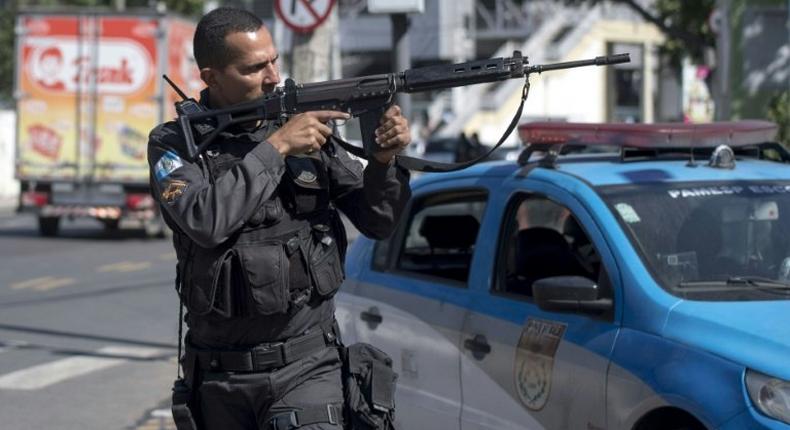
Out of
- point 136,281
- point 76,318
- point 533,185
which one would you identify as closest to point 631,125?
point 533,185

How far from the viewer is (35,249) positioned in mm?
19219

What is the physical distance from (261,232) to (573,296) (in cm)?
138

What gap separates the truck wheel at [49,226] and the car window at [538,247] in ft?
55.3

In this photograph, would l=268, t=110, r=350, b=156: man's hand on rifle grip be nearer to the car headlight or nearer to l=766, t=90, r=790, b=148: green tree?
the car headlight

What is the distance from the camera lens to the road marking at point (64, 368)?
29.2 feet

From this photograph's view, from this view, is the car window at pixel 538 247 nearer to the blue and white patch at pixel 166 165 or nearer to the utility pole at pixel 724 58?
the blue and white patch at pixel 166 165

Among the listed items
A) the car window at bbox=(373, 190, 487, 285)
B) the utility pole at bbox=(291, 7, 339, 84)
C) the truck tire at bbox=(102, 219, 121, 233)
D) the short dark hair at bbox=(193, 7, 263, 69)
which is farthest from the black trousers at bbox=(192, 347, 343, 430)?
the truck tire at bbox=(102, 219, 121, 233)

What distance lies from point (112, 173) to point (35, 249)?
212 cm

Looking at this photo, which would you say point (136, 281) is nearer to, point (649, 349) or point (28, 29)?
point (28, 29)

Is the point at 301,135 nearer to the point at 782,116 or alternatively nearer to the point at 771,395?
the point at 771,395

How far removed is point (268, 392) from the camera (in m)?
3.73

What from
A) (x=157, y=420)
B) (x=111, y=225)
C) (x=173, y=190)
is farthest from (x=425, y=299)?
(x=111, y=225)

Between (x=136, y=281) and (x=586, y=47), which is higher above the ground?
(x=586, y=47)

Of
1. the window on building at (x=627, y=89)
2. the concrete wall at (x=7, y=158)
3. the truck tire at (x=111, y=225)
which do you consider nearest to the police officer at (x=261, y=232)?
the truck tire at (x=111, y=225)
